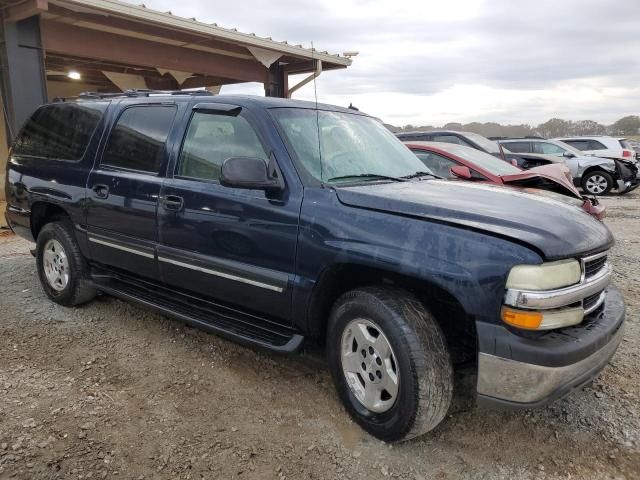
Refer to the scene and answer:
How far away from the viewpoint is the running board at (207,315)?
3080mm

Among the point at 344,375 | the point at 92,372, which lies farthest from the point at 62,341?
the point at 344,375

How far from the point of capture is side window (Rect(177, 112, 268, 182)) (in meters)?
3.27

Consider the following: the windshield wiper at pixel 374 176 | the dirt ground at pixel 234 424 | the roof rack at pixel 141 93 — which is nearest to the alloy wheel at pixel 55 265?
the dirt ground at pixel 234 424

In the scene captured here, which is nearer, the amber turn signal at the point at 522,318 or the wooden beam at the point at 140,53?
the amber turn signal at the point at 522,318

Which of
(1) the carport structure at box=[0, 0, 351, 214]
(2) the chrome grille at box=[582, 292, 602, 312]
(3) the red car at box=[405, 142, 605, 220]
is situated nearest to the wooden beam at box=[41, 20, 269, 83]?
(1) the carport structure at box=[0, 0, 351, 214]

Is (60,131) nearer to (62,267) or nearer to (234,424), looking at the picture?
(62,267)

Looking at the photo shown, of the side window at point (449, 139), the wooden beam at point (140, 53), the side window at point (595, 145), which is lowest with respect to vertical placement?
the side window at point (595, 145)

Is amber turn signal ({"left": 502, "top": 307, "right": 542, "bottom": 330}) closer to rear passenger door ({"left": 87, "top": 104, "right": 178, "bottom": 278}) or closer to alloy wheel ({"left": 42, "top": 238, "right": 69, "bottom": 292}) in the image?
rear passenger door ({"left": 87, "top": 104, "right": 178, "bottom": 278})

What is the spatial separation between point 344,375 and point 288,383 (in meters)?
0.63

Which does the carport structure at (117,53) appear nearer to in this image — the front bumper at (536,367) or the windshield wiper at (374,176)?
the windshield wiper at (374,176)

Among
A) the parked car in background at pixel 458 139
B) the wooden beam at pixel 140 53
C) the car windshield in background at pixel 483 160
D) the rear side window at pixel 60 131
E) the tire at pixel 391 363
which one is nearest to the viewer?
the tire at pixel 391 363

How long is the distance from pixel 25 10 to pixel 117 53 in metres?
2.40

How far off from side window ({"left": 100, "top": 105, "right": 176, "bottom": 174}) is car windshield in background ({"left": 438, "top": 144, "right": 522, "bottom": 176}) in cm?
414

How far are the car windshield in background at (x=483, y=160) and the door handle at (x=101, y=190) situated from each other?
174 inches
